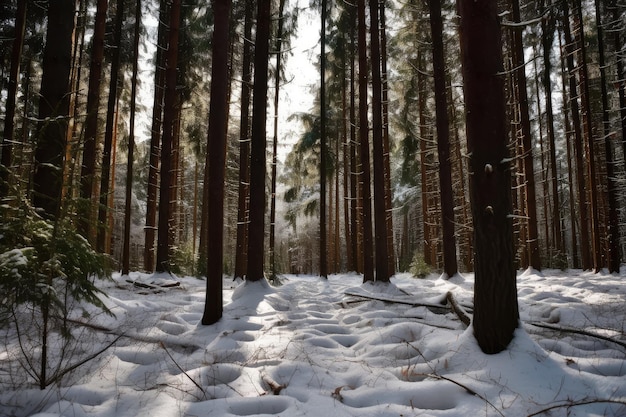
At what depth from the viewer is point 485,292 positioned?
346 cm

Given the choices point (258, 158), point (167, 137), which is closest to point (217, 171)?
point (258, 158)

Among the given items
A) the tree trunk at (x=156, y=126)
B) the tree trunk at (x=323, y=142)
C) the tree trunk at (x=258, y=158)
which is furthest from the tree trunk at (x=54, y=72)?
the tree trunk at (x=323, y=142)

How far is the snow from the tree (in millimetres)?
252

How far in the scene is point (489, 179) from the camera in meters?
3.49

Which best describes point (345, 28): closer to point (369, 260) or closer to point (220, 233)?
point (369, 260)

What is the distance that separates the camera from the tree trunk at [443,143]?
10.4 metres

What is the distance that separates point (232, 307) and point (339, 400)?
418 cm

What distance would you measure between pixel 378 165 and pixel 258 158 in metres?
3.53

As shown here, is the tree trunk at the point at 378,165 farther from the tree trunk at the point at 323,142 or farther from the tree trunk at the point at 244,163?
the tree trunk at the point at 244,163

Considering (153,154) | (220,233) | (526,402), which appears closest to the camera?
(526,402)

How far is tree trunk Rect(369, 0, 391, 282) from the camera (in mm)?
9594

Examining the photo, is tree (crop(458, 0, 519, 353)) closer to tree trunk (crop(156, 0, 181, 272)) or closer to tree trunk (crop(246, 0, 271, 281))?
tree trunk (crop(246, 0, 271, 281))

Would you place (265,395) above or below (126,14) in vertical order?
below

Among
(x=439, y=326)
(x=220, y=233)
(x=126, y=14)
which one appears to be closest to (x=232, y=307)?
(x=220, y=233)
